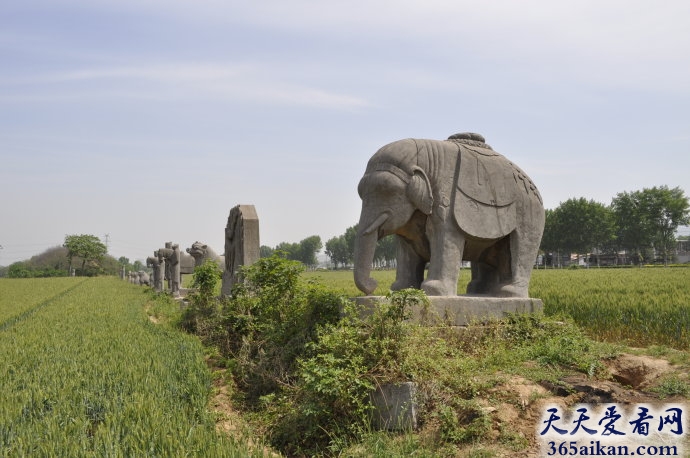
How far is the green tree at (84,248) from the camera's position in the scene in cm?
7344

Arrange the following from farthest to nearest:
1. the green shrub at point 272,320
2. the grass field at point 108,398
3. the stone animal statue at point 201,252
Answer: the stone animal statue at point 201,252, the green shrub at point 272,320, the grass field at point 108,398

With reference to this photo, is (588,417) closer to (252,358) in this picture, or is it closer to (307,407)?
(307,407)

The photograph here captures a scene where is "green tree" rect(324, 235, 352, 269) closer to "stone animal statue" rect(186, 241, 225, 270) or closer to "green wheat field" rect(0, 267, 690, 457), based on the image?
"stone animal statue" rect(186, 241, 225, 270)

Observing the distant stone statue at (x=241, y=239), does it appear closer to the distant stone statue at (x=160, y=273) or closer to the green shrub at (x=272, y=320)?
the green shrub at (x=272, y=320)

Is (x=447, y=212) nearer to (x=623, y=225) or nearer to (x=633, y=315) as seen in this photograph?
(x=633, y=315)

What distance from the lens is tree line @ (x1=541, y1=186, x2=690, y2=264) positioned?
54250 millimetres

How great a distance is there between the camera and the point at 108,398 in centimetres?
495

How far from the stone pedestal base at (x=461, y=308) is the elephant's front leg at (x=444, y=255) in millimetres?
269

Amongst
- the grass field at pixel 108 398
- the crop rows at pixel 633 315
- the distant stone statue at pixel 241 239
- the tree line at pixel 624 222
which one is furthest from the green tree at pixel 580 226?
the grass field at pixel 108 398

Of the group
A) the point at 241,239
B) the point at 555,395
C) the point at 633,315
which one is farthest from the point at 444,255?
the point at 241,239

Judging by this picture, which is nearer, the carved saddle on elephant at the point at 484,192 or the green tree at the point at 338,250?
the carved saddle on elephant at the point at 484,192

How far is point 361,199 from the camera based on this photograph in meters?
7.25

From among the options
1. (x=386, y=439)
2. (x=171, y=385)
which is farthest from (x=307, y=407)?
(x=171, y=385)

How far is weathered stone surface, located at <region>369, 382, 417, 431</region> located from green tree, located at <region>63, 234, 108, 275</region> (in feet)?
252
